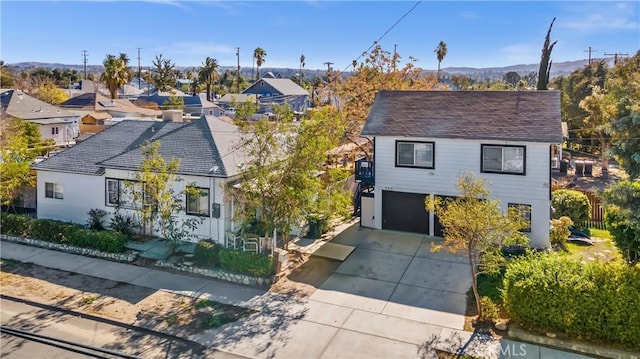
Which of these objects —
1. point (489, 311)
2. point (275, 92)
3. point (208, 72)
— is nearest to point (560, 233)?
point (489, 311)

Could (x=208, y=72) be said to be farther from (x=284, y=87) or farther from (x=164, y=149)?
(x=164, y=149)

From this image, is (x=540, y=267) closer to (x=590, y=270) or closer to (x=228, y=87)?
(x=590, y=270)

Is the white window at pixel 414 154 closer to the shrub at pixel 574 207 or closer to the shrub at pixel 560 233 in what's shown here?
the shrub at pixel 560 233

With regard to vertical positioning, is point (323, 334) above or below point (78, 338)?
above

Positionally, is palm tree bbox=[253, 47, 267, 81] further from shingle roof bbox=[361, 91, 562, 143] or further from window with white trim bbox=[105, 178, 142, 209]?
window with white trim bbox=[105, 178, 142, 209]

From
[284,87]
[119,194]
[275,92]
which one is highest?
[284,87]

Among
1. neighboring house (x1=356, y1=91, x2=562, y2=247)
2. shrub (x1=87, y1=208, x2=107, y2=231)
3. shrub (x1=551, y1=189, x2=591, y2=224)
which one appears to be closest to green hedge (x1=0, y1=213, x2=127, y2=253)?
shrub (x1=87, y1=208, x2=107, y2=231)

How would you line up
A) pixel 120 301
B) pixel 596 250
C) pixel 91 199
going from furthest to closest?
1. pixel 91 199
2. pixel 596 250
3. pixel 120 301
